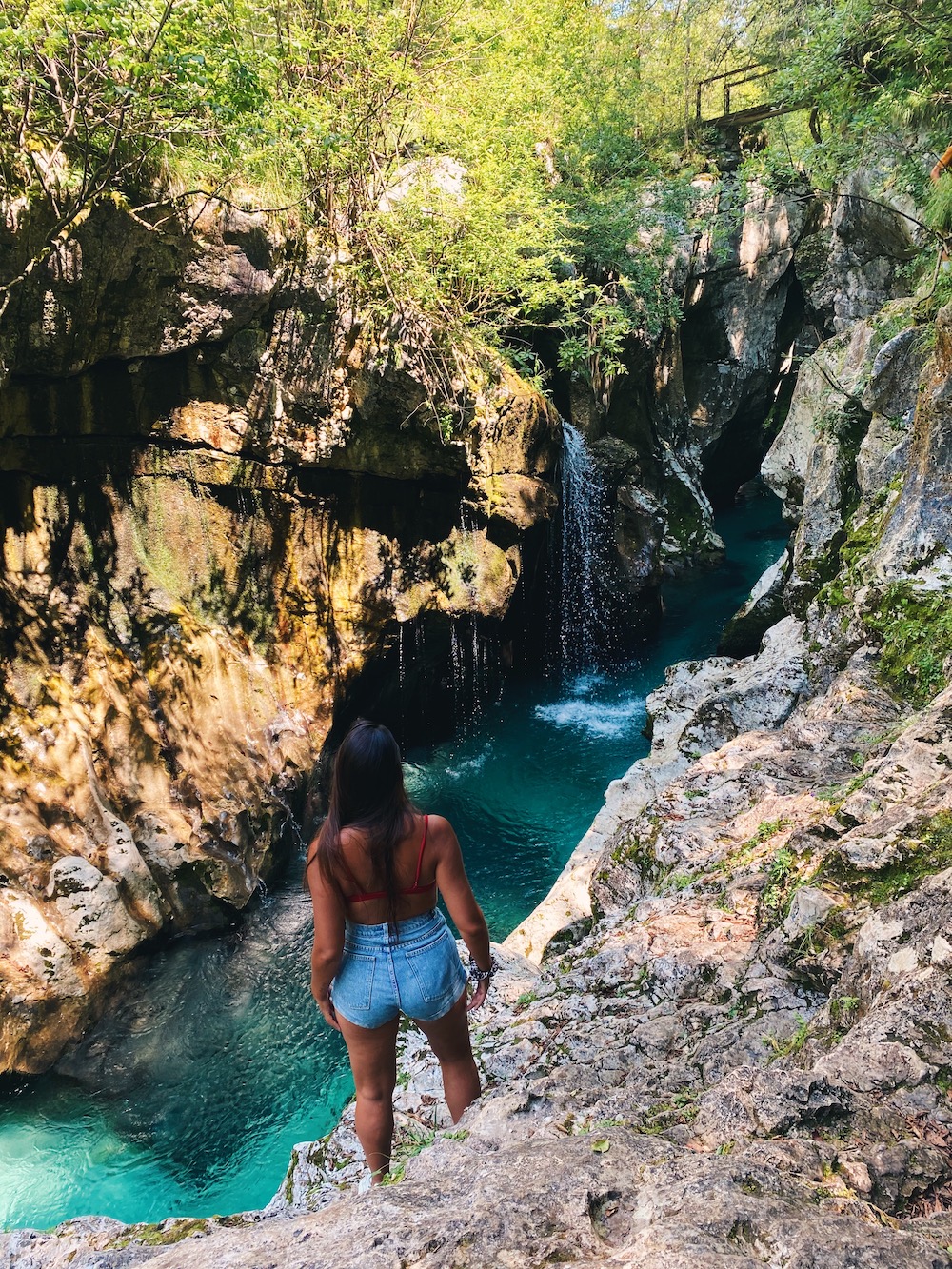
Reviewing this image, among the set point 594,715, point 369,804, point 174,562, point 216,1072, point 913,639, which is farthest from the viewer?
point 594,715

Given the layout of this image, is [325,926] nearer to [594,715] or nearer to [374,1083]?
[374,1083]

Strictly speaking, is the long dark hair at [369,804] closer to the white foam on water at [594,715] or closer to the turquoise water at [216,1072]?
the turquoise water at [216,1072]

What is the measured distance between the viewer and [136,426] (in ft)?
25.7

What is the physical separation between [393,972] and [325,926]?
304 millimetres

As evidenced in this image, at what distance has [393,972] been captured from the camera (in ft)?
8.76

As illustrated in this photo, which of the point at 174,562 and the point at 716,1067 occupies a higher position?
the point at 174,562

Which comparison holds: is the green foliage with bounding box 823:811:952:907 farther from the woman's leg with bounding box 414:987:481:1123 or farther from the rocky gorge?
the woman's leg with bounding box 414:987:481:1123

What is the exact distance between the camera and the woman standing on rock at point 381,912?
257 cm

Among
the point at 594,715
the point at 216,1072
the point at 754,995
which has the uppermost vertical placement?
the point at 754,995

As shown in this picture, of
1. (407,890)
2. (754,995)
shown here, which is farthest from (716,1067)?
(407,890)

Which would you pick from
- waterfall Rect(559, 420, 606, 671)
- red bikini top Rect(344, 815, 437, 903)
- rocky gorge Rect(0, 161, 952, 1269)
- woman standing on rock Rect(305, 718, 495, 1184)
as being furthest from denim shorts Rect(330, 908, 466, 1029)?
waterfall Rect(559, 420, 606, 671)

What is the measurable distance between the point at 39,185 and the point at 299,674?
548cm

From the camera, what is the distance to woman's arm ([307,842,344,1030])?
258 centimetres

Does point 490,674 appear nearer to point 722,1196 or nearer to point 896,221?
point 896,221
